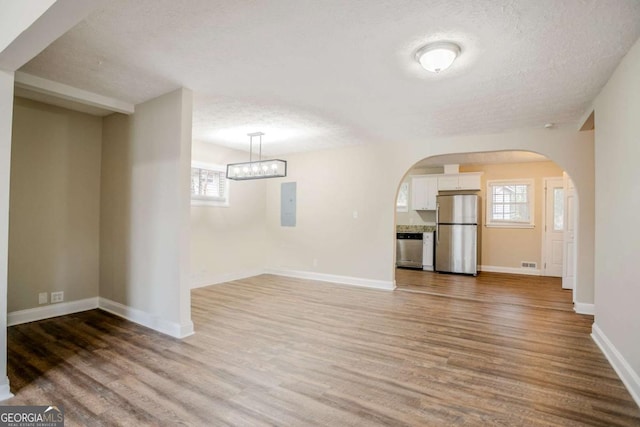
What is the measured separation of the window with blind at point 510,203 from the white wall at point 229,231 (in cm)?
534

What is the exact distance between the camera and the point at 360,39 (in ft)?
7.38

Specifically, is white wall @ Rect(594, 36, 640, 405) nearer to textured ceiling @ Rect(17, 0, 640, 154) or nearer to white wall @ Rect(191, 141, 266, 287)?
textured ceiling @ Rect(17, 0, 640, 154)

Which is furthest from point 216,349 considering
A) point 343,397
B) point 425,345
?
point 425,345

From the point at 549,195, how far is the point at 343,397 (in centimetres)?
699

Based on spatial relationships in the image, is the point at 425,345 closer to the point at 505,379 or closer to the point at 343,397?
the point at 505,379

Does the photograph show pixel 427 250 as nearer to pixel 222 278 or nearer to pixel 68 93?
pixel 222 278

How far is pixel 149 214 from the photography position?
3.51 metres

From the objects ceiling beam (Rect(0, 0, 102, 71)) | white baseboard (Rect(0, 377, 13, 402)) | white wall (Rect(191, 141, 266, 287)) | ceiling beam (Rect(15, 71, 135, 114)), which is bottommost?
white baseboard (Rect(0, 377, 13, 402))

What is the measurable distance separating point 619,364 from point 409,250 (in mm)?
5198

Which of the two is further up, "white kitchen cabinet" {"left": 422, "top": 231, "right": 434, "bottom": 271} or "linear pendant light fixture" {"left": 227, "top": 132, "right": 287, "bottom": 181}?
"linear pendant light fixture" {"left": 227, "top": 132, "right": 287, "bottom": 181}

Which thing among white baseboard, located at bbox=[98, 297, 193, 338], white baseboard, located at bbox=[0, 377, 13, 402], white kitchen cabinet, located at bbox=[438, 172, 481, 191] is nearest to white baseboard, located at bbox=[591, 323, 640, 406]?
white baseboard, located at bbox=[98, 297, 193, 338]

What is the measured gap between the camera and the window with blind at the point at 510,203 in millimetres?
7105

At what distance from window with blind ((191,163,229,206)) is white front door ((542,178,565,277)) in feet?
22.3

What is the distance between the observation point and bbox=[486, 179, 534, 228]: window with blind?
7105 mm
